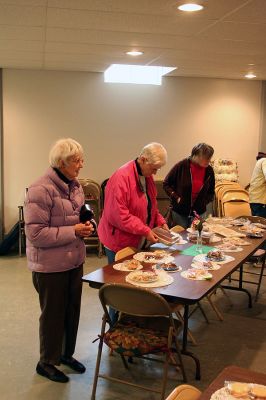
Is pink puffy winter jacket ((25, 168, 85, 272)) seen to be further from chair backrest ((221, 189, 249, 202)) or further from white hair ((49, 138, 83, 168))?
chair backrest ((221, 189, 249, 202))

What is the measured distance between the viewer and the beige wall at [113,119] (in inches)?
256

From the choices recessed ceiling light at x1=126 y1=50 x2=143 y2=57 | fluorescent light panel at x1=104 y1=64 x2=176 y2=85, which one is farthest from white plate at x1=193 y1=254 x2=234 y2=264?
fluorescent light panel at x1=104 y1=64 x2=176 y2=85

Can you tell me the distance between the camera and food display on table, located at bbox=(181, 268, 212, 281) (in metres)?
2.86

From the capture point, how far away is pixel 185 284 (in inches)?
109

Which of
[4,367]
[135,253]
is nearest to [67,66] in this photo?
[135,253]

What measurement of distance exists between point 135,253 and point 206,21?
173 centimetres

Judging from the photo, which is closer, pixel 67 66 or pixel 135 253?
pixel 135 253

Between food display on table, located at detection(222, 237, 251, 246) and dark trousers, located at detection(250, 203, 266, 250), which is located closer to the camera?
food display on table, located at detection(222, 237, 251, 246)

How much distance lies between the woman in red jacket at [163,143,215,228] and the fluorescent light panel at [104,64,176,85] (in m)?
2.43

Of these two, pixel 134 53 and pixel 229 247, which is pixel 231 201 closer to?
pixel 134 53

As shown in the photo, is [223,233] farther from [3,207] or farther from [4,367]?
[3,207]

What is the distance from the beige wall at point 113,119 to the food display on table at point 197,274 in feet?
13.4

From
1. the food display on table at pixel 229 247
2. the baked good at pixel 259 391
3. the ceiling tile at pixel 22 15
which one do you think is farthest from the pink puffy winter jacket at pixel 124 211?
the baked good at pixel 259 391

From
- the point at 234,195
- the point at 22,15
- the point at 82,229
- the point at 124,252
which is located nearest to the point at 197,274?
the point at 124,252
